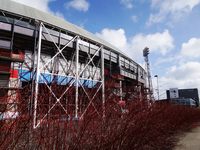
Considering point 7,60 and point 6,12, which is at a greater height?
point 6,12

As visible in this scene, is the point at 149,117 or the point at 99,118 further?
the point at 149,117

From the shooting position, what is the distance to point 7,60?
789 inches

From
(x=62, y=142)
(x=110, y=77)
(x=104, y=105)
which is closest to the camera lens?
(x=62, y=142)

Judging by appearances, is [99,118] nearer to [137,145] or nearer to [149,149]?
[137,145]

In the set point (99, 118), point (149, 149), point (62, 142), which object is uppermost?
point (99, 118)

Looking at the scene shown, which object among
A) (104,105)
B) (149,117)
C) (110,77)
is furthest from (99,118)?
(110,77)

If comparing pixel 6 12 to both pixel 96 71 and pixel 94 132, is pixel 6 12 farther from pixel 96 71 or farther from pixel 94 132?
pixel 94 132

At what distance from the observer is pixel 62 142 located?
3779 mm

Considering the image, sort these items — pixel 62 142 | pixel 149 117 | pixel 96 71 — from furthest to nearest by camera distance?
pixel 96 71
pixel 149 117
pixel 62 142

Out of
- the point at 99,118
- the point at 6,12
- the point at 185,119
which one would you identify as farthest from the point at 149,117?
the point at 6,12

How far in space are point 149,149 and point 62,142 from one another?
4370mm

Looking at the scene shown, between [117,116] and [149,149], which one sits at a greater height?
[117,116]

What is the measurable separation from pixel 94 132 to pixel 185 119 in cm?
1150

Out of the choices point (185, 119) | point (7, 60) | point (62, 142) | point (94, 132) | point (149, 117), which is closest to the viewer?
point (62, 142)
